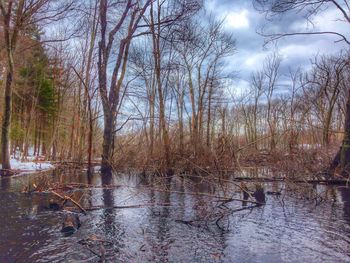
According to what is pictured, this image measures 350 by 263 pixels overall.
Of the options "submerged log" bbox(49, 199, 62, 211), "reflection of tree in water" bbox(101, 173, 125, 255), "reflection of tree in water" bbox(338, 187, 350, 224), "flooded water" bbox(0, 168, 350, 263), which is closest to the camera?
"flooded water" bbox(0, 168, 350, 263)

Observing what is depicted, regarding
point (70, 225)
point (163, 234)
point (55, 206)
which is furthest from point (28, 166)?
point (163, 234)

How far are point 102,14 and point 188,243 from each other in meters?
15.5

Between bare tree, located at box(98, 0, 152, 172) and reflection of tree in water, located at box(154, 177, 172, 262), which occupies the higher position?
bare tree, located at box(98, 0, 152, 172)

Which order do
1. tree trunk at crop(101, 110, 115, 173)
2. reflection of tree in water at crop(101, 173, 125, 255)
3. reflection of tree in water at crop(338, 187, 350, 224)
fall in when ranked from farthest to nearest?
tree trunk at crop(101, 110, 115, 173) < reflection of tree in water at crop(338, 187, 350, 224) < reflection of tree in water at crop(101, 173, 125, 255)

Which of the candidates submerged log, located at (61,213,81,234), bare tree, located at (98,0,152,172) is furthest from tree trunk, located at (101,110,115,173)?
submerged log, located at (61,213,81,234)

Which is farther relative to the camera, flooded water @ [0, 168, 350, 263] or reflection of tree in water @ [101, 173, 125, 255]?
reflection of tree in water @ [101, 173, 125, 255]

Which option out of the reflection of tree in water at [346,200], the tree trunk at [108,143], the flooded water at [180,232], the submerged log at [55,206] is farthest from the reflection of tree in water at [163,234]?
the tree trunk at [108,143]

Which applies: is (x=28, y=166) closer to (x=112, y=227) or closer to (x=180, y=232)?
(x=112, y=227)

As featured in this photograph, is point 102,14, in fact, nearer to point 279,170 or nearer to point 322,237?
point 279,170

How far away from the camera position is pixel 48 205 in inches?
335

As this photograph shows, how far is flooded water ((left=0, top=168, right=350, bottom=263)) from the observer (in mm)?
4914

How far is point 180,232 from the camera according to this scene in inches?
243

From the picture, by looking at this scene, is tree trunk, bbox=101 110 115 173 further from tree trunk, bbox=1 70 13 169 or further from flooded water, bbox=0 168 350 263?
flooded water, bbox=0 168 350 263

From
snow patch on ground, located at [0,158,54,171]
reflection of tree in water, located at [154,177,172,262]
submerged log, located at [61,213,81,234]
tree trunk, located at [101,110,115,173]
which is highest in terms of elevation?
tree trunk, located at [101,110,115,173]
